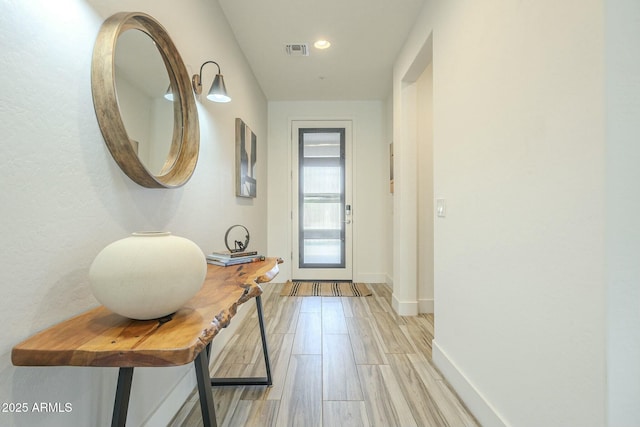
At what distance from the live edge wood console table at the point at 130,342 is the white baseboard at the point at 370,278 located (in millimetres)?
3238

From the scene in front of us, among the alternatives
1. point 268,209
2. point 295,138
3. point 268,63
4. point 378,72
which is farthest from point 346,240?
point 268,63

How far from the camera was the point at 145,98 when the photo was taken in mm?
1208

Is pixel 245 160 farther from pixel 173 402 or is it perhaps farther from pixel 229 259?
pixel 173 402

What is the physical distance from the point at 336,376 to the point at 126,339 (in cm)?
140

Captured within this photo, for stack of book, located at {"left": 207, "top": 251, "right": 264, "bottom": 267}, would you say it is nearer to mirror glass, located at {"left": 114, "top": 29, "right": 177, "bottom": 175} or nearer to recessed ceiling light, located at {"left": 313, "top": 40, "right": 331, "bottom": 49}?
mirror glass, located at {"left": 114, "top": 29, "right": 177, "bottom": 175}

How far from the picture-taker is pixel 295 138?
4172 millimetres

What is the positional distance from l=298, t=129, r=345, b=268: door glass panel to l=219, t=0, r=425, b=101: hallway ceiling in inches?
28.7

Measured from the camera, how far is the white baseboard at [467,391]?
1.29 metres

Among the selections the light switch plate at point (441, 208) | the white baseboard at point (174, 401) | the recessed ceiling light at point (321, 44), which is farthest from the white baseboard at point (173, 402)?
the recessed ceiling light at point (321, 44)

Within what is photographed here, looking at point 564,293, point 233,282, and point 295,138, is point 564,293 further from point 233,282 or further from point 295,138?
point 295,138

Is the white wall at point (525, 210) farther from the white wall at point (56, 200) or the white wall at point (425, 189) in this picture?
the white wall at point (56, 200)

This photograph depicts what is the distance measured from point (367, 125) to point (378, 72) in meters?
0.94

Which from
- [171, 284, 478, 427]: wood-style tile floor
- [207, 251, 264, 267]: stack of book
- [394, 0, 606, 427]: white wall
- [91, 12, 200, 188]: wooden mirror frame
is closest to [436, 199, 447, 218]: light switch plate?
[394, 0, 606, 427]: white wall

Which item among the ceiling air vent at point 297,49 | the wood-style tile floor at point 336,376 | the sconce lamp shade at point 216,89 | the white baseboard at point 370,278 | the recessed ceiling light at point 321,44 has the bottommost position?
the wood-style tile floor at point 336,376
